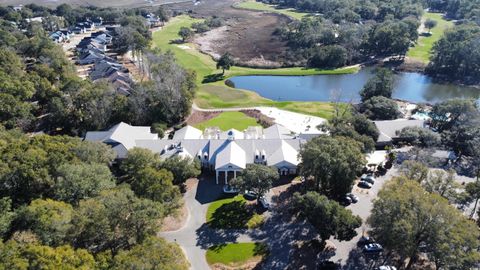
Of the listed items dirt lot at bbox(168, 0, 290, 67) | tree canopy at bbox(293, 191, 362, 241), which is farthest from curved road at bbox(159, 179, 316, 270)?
dirt lot at bbox(168, 0, 290, 67)

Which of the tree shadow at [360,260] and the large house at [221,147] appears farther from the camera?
the large house at [221,147]

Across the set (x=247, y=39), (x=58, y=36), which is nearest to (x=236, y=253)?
(x=247, y=39)

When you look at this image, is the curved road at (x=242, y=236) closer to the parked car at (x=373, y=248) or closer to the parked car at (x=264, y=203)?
the parked car at (x=264, y=203)

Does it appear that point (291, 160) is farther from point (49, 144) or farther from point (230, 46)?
point (230, 46)

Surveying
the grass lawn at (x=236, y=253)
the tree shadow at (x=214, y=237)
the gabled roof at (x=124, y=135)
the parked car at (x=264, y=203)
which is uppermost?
the gabled roof at (x=124, y=135)

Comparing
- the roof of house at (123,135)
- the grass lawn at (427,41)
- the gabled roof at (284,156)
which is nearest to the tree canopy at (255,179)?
the gabled roof at (284,156)

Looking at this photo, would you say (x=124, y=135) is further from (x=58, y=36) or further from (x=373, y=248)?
(x=58, y=36)

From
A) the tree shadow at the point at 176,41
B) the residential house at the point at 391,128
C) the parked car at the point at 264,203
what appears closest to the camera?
the parked car at the point at 264,203
